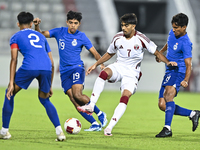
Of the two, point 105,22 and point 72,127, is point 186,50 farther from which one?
point 105,22

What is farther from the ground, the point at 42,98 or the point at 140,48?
the point at 140,48

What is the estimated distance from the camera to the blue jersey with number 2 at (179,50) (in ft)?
21.4

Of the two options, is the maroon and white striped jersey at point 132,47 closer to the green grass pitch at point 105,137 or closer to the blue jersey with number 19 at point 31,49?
the green grass pitch at point 105,137

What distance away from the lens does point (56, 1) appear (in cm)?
2509

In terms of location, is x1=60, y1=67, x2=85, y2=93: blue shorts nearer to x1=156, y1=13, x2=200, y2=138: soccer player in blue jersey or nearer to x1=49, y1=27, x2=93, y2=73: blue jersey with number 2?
x1=49, y1=27, x2=93, y2=73: blue jersey with number 2

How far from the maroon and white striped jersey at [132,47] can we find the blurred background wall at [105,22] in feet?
36.4

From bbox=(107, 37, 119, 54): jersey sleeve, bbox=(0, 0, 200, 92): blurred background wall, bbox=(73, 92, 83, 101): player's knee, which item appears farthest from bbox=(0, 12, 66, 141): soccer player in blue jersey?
bbox=(0, 0, 200, 92): blurred background wall

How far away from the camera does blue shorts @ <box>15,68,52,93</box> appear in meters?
5.48

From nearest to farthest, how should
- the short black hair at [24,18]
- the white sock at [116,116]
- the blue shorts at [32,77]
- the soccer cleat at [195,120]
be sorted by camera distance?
1. the blue shorts at [32,77]
2. the short black hair at [24,18]
3. the white sock at [116,116]
4. the soccer cleat at [195,120]

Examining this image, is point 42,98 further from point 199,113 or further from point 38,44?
point 199,113

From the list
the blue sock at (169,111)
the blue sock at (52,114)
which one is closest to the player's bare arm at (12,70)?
the blue sock at (52,114)

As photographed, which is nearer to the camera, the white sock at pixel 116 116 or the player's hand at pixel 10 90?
the player's hand at pixel 10 90

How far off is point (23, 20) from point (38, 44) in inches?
16.8

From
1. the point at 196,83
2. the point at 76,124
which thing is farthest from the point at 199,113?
the point at 196,83
